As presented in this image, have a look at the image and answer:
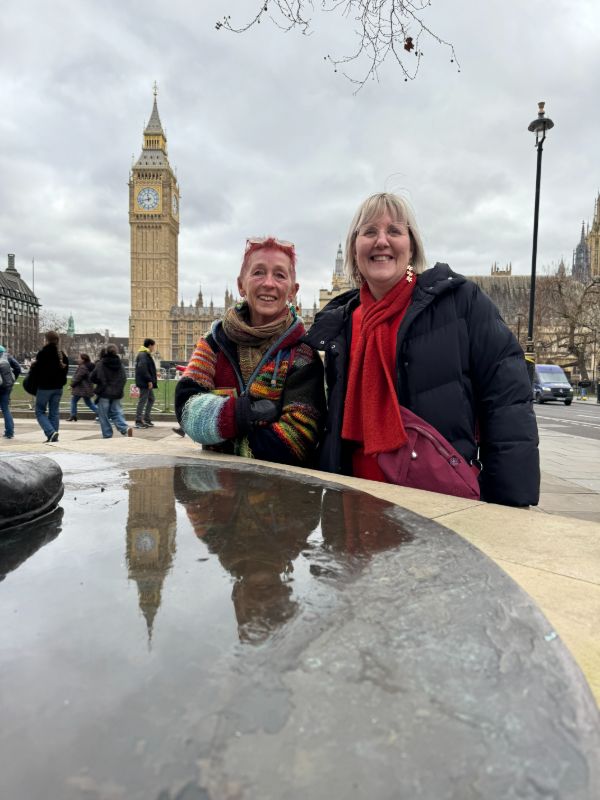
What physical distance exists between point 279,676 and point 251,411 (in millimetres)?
1739

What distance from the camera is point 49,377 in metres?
7.38

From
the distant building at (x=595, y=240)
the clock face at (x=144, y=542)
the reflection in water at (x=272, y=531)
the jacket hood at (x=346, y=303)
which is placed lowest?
the clock face at (x=144, y=542)

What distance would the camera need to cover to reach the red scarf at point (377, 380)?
7.00 ft

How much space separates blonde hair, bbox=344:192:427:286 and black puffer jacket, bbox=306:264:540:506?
0.17 metres

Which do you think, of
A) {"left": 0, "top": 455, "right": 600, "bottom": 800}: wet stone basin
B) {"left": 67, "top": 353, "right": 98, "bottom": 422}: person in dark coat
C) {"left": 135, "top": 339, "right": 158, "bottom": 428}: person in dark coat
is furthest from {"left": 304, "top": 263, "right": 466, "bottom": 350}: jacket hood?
{"left": 67, "top": 353, "right": 98, "bottom": 422}: person in dark coat

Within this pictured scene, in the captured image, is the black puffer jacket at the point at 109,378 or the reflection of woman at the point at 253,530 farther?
the black puffer jacket at the point at 109,378

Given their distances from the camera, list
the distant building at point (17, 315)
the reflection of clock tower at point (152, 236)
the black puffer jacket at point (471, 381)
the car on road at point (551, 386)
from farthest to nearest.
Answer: the reflection of clock tower at point (152, 236) < the distant building at point (17, 315) < the car on road at point (551, 386) < the black puffer jacket at point (471, 381)

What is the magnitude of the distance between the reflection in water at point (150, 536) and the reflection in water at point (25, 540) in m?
0.20

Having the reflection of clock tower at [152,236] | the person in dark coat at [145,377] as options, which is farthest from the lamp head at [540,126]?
the reflection of clock tower at [152,236]

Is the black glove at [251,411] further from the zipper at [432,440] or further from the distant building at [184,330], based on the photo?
the distant building at [184,330]

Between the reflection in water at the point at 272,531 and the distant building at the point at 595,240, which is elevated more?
the distant building at the point at 595,240

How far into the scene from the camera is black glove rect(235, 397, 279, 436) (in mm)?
2451

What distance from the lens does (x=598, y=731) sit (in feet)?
2.26

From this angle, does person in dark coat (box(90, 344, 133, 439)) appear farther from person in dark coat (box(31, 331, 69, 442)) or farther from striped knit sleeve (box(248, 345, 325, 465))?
striped knit sleeve (box(248, 345, 325, 465))
